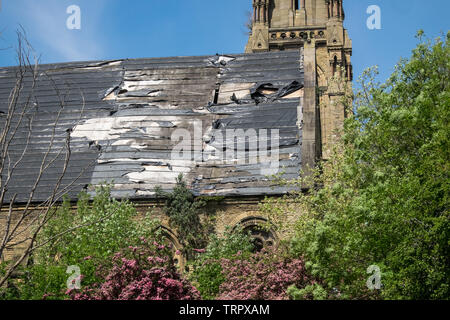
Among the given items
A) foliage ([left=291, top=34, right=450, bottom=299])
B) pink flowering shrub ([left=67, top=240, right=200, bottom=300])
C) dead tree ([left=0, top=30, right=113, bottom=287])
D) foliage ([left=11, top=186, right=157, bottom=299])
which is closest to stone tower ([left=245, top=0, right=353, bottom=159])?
dead tree ([left=0, top=30, right=113, bottom=287])

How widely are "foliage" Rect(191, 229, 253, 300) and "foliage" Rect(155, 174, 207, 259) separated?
31.4 inches

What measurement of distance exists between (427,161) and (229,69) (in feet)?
48.4

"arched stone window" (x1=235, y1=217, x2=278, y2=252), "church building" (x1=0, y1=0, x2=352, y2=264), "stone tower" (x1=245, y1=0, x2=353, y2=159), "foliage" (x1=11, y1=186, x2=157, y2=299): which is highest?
"stone tower" (x1=245, y1=0, x2=353, y2=159)

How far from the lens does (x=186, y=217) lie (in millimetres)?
22844

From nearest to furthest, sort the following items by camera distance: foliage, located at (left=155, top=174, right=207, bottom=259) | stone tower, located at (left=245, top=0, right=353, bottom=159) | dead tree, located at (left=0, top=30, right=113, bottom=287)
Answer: dead tree, located at (left=0, top=30, right=113, bottom=287)
foliage, located at (left=155, top=174, right=207, bottom=259)
stone tower, located at (left=245, top=0, right=353, bottom=159)

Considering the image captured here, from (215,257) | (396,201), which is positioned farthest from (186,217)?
(396,201)

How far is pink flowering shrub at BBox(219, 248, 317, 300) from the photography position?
17.7 meters

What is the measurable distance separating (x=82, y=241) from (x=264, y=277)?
5.46 m

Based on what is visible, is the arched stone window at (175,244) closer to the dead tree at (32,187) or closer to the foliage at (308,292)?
the dead tree at (32,187)

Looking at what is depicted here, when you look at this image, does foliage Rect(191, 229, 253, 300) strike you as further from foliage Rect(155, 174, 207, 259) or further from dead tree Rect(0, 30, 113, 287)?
dead tree Rect(0, 30, 113, 287)
